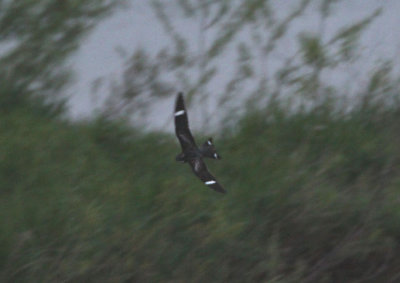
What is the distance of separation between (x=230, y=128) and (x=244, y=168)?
0.61m

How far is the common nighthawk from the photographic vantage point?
4.35 m

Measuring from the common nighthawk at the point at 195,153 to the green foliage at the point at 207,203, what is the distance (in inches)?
39.5

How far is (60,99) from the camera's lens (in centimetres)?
733

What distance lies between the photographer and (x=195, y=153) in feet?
14.5

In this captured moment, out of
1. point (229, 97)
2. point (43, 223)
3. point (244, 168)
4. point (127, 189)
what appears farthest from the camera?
point (229, 97)

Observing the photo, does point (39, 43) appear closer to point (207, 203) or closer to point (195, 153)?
point (207, 203)

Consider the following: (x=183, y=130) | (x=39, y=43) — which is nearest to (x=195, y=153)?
(x=183, y=130)

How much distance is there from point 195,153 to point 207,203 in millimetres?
1500

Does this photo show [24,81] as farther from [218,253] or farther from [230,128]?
[218,253]

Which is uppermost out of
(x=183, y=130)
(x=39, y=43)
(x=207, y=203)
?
(x=39, y=43)

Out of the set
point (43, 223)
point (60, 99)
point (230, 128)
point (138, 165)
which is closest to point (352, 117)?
point (230, 128)

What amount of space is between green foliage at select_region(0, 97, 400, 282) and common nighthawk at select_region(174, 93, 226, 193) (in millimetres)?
1004

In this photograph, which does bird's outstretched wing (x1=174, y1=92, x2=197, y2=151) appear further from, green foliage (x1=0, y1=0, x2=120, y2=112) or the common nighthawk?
green foliage (x1=0, y1=0, x2=120, y2=112)

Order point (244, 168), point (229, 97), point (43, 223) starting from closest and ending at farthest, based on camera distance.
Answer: point (43, 223)
point (244, 168)
point (229, 97)
